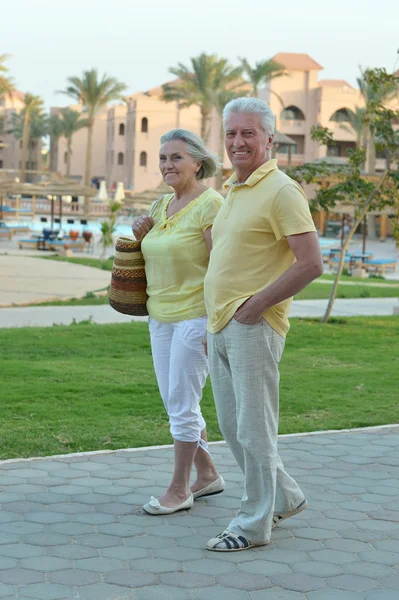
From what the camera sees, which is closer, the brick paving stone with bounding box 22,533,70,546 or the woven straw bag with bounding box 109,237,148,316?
the brick paving stone with bounding box 22,533,70,546

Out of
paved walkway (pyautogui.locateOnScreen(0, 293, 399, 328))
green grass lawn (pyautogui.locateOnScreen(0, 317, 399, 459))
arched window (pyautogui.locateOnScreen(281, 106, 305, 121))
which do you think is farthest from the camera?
arched window (pyautogui.locateOnScreen(281, 106, 305, 121))

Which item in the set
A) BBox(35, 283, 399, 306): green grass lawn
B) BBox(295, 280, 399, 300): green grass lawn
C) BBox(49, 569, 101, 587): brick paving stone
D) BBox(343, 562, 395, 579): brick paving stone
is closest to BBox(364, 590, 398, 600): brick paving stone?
BBox(343, 562, 395, 579): brick paving stone

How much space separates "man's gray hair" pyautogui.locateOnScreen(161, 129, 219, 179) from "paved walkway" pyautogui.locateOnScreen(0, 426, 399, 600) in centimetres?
166

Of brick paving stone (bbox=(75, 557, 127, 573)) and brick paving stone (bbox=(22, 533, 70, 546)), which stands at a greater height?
brick paving stone (bbox=(75, 557, 127, 573))

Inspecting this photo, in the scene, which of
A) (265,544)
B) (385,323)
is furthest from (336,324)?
(265,544)

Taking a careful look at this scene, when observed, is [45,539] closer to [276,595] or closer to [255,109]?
[276,595]

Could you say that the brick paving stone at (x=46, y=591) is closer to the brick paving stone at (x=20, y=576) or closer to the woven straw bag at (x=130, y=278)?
the brick paving stone at (x=20, y=576)

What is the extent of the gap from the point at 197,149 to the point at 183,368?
1046 millimetres

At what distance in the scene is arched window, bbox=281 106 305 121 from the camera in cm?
6700

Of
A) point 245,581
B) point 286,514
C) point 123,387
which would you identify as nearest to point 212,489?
point 286,514

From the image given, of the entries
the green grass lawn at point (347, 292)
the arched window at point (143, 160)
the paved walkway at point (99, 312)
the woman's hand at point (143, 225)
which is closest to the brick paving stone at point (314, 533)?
the woman's hand at point (143, 225)

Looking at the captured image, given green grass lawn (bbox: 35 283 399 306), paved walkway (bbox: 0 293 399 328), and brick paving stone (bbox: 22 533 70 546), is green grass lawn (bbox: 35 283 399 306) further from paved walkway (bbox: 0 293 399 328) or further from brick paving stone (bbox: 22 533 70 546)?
brick paving stone (bbox: 22 533 70 546)

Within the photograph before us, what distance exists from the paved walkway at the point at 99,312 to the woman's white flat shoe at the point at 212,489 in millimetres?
7985

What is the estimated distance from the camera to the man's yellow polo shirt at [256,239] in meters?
3.74
